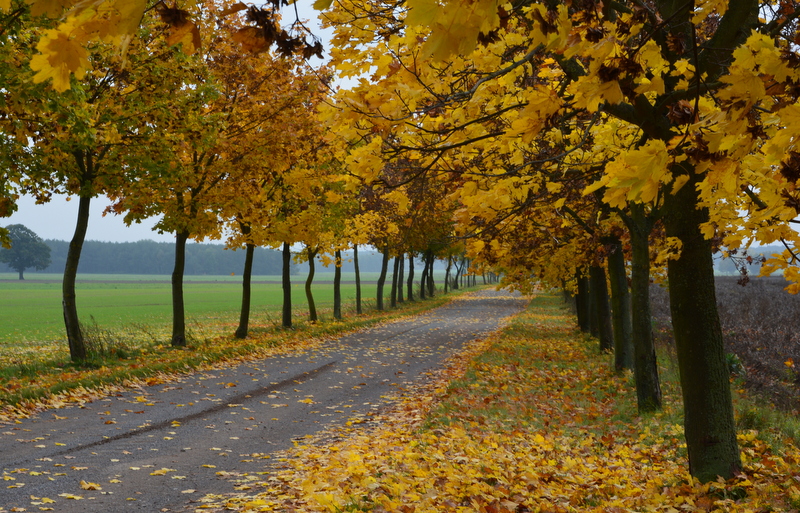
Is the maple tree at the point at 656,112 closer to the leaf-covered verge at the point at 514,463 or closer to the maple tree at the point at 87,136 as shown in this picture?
the leaf-covered verge at the point at 514,463

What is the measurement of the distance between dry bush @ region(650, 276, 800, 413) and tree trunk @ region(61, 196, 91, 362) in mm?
14528

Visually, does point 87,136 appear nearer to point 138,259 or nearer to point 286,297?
point 286,297

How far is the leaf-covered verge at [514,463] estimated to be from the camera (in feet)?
16.1

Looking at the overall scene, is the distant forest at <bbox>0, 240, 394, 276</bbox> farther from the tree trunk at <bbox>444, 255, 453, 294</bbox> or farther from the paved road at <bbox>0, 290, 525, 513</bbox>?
the paved road at <bbox>0, 290, 525, 513</bbox>

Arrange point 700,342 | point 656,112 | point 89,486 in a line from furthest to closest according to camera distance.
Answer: point 89,486 < point 700,342 < point 656,112

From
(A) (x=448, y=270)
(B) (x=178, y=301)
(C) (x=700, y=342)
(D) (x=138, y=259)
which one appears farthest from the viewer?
(D) (x=138, y=259)

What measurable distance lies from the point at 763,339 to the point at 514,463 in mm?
17866

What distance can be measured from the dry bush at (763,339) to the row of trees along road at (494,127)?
3.72 m

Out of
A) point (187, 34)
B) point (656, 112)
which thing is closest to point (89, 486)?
point (187, 34)

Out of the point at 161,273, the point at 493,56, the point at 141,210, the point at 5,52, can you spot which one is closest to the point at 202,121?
the point at 141,210

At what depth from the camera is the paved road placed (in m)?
5.58

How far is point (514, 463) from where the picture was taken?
6.29 meters

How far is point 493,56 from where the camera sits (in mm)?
4410

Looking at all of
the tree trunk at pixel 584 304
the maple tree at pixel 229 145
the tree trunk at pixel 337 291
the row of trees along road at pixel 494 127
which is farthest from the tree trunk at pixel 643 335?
the tree trunk at pixel 337 291
